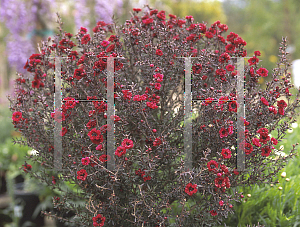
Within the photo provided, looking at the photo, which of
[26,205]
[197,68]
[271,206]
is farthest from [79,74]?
[26,205]

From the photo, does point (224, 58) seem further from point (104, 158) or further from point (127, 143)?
point (104, 158)

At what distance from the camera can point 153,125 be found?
A: 1.69 metres

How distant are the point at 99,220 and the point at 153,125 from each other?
2.07ft

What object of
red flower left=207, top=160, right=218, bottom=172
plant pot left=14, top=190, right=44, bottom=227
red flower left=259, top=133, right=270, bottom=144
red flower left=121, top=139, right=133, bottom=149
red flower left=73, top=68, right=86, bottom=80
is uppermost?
red flower left=73, top=68, right=86, bottom=80

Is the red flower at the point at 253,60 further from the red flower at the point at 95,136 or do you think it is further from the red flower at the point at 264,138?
the red flower at the point at 95,136

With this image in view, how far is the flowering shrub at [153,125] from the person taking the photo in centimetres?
144

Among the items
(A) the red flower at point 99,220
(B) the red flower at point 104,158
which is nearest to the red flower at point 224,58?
(B) the red flower at point 104,158

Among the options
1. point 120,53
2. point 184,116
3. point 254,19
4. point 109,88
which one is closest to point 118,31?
point 120,53

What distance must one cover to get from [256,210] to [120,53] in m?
1.53

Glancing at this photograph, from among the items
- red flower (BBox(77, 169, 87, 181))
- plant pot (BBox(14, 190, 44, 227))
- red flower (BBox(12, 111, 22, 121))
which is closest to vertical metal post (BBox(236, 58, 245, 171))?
red flower (BBox(77, 169, 87, 181))

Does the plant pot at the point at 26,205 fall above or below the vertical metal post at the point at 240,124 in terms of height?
below

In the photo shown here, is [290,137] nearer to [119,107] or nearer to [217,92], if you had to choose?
[217,92]

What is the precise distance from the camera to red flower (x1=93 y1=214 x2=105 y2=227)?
1.43m

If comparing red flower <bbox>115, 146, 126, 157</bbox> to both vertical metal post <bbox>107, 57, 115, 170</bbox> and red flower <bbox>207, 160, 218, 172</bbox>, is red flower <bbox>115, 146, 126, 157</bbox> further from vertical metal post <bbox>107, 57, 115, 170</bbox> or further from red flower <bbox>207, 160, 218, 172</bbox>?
red flower <bbox>207, 160, 218, 172</bbox>
